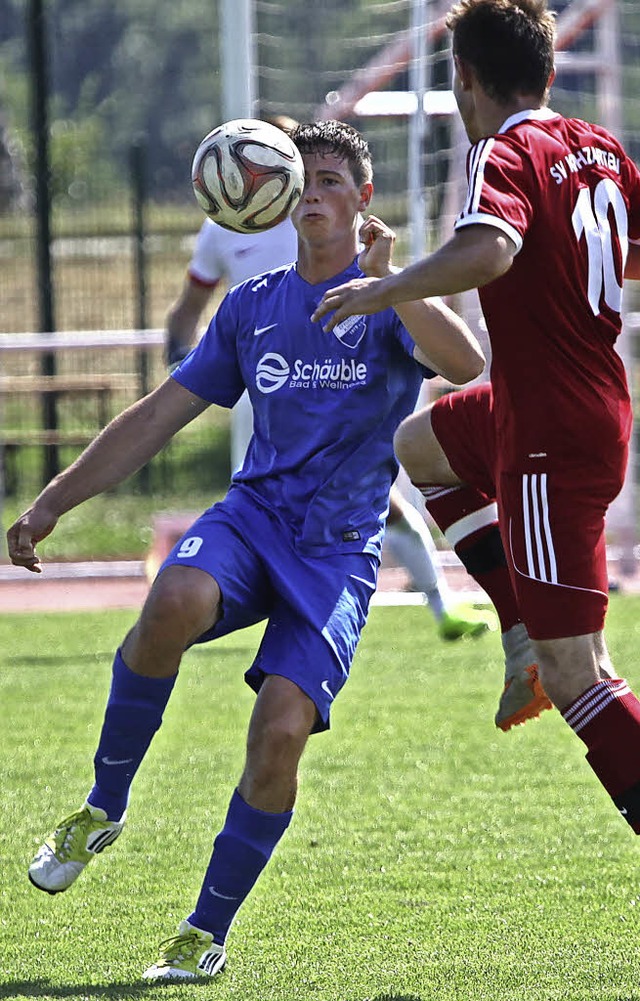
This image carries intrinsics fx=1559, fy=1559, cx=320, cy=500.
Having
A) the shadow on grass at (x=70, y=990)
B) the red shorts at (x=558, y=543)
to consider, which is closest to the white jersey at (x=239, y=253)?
the red shorts at (x=558, y=543)

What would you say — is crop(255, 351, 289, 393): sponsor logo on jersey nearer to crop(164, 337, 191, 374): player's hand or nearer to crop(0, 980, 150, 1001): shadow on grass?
crop(0, 980, 150, 1001): shadow on grass

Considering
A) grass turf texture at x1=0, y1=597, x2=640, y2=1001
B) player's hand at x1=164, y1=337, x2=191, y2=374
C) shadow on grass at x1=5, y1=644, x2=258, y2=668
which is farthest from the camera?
shadow on grass at x1=5, y1=644, x2=258, y2=668

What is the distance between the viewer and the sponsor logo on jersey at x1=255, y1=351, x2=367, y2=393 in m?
4.06

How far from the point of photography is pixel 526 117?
3.47 m

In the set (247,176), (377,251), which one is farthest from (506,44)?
(247,176)

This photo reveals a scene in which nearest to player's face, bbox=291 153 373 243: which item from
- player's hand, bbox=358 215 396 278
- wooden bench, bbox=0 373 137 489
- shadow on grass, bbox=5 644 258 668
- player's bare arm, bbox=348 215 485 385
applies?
player's bare arm, bbox=348 215 485 385

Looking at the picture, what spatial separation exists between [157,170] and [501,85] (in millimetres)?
20186

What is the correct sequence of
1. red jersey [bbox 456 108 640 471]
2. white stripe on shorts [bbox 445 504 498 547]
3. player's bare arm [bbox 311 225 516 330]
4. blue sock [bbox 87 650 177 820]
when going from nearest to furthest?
player's bare arm [bbox 311 225 516 330]
red jersey [bbox 456 108 640 471]
blue sock [bbox 87 650 177 820]
white stripe on shorts [bbox 445 504 498 547]

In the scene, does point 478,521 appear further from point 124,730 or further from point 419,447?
point 124,730

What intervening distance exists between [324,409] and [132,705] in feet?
2.97

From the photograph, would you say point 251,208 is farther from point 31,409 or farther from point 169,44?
point 169,44

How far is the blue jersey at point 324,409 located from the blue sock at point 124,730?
1.75 feet

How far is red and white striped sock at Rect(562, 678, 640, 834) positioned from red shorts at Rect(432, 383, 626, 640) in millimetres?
155

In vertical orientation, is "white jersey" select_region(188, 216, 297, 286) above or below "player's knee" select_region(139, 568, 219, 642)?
above
